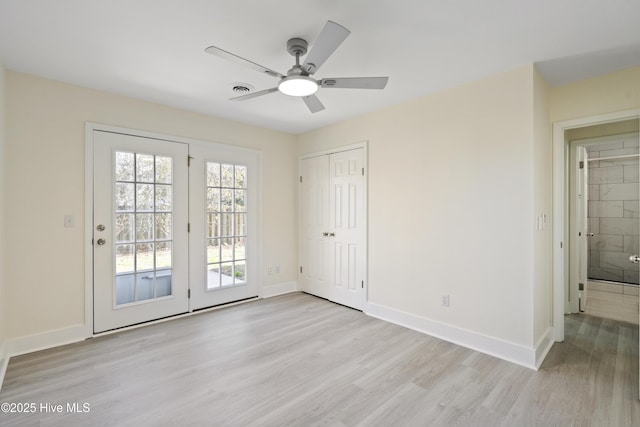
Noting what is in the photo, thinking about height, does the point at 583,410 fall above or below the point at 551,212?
below

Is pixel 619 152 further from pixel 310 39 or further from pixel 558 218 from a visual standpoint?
pixel 310 39

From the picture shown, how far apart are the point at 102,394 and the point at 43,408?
30 centimetres

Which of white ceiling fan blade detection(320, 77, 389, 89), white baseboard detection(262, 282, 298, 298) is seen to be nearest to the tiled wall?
white ceiling fan blade detection(320, 77, 389, 89)

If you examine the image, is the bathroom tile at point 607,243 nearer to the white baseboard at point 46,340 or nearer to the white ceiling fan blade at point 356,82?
the white ceiling fan blade at point 356,82

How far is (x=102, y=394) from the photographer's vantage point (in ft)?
6.67

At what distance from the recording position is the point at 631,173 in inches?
182

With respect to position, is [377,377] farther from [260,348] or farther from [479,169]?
[479,169]

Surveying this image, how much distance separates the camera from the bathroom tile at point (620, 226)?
4.65 meters

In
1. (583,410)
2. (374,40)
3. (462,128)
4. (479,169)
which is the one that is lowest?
(583,410)

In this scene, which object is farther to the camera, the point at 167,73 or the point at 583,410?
the point at 167,73

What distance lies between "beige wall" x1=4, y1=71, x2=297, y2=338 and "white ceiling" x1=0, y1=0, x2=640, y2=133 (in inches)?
9.0

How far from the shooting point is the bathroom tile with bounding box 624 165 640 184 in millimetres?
4582

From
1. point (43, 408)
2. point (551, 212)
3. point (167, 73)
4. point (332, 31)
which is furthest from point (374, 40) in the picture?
point (43, 408)

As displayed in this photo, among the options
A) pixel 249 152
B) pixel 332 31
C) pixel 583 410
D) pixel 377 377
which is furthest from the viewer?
pixel 249 152
